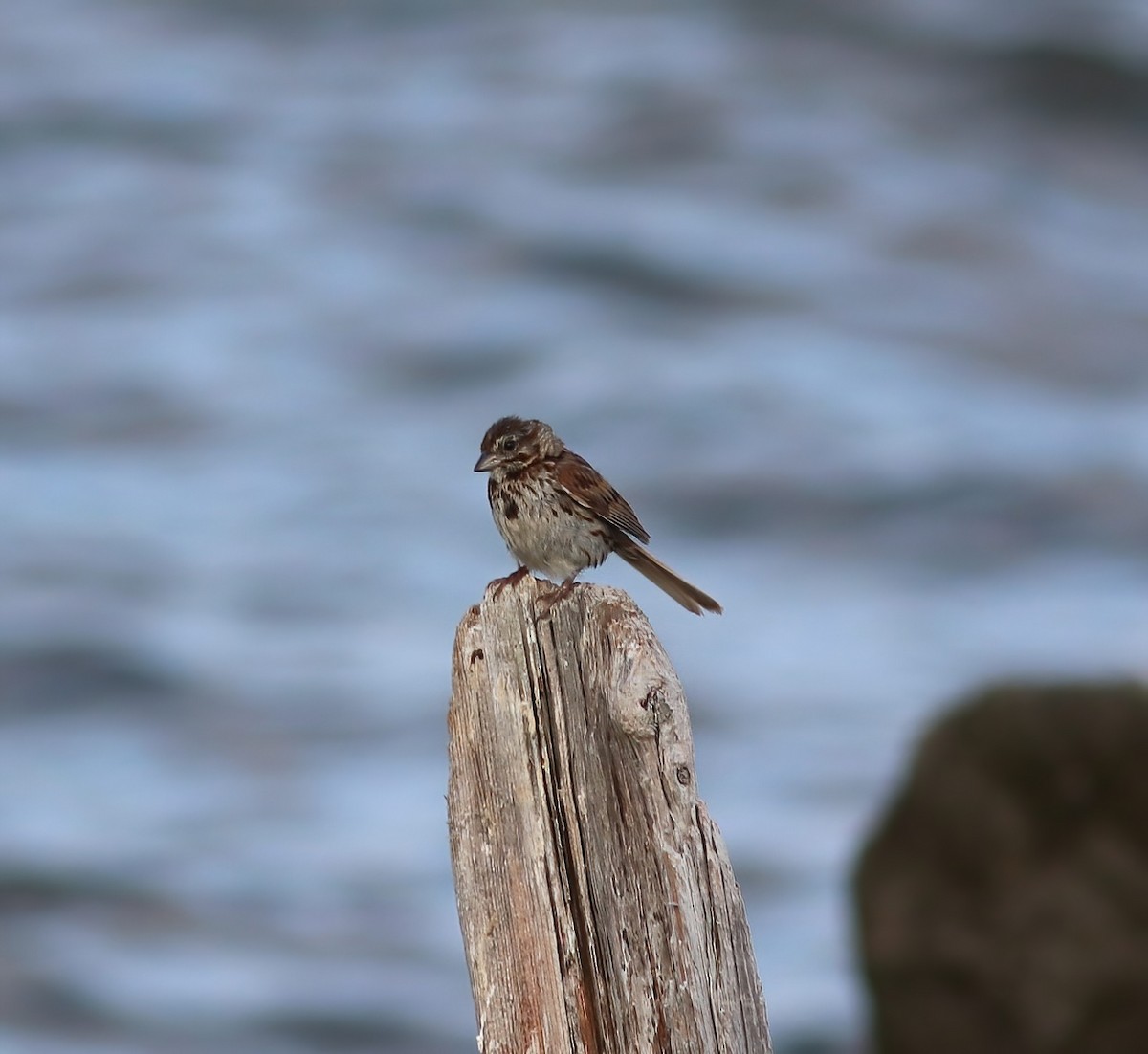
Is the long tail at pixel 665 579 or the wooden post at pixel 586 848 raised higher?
the long tail at pixel 665 579

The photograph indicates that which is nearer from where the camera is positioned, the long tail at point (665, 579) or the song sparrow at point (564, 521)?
the long tail at point (665, 579)

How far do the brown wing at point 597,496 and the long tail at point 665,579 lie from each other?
0.24 feet

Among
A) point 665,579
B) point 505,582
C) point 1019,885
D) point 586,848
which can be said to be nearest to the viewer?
point 586,848

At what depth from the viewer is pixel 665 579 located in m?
7.37

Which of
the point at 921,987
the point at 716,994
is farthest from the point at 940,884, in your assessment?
the point at 716,994

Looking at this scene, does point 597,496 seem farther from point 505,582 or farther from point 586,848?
point 586,848

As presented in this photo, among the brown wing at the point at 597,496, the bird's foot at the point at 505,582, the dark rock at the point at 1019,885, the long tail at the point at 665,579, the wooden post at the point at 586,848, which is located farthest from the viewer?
the dark rock at the point at 1019,885

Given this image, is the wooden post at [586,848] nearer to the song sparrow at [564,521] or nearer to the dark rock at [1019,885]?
the song sparrow at [564,521]

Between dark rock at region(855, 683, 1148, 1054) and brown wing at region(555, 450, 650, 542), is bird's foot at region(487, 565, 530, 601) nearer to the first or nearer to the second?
brown wing at region(555, 450, 650, 542)

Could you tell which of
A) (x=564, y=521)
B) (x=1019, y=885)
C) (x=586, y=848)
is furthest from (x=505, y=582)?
(x=1019, y=885)

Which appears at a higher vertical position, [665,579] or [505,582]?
[665,579]

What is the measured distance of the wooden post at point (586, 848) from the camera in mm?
5336

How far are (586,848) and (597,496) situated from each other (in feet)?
7.84

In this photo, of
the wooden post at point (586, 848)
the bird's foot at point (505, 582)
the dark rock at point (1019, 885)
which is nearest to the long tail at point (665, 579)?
the bird's foot at point (505, 582)
